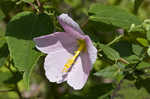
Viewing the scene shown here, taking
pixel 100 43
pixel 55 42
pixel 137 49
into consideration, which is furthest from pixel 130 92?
pixel 55 42

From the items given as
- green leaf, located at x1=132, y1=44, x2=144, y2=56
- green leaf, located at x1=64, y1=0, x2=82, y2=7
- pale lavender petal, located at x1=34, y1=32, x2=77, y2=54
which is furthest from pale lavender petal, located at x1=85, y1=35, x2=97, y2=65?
green leaf, located at x1=64, y1=0, x2=82, y2=7

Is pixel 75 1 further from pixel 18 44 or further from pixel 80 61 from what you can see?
pixel 18 44

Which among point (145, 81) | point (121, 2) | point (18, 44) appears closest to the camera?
point (18, 44)

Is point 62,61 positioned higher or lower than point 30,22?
lower

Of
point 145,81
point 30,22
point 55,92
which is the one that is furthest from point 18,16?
point 55,92

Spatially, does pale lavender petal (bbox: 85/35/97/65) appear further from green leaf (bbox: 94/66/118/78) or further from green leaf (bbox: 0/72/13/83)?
green leaf (bbox: 0/72/13/83)
